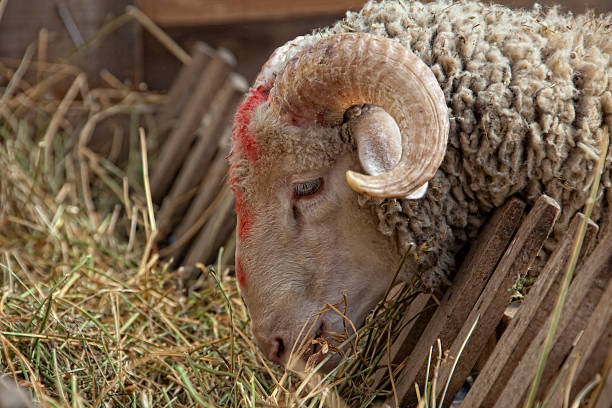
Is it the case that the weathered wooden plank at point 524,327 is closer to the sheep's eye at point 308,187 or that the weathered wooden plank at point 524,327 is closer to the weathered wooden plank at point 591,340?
the weathered wooden plank at point 591,340

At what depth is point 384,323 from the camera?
2189 mm

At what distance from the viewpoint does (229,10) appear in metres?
4.68

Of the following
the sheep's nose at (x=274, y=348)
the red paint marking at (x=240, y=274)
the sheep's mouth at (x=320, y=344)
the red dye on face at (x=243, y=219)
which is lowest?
the sheep's nose at (x=274, y=348)

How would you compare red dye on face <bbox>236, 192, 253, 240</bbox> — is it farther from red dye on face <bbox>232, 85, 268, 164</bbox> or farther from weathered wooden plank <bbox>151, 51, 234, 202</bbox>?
weathered wooden plank <bbox>151, 51, 234, 202</bbox>

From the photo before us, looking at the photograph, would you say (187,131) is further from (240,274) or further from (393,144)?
(393,144)

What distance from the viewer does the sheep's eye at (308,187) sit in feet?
6.70

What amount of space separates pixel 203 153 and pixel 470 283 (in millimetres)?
2419

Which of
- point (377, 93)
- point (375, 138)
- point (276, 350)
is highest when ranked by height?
point (377, 93)

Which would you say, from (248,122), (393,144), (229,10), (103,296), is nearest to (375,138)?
(393,144)

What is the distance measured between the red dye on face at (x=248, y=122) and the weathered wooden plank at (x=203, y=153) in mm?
1719

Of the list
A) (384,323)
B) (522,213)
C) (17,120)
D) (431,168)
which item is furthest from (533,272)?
(17,120)

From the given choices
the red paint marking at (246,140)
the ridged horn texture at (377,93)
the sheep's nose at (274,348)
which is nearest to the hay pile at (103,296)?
the sheep's nose at (274,348)

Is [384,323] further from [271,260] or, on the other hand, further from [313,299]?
[271,260]

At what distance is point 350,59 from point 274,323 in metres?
0.87
